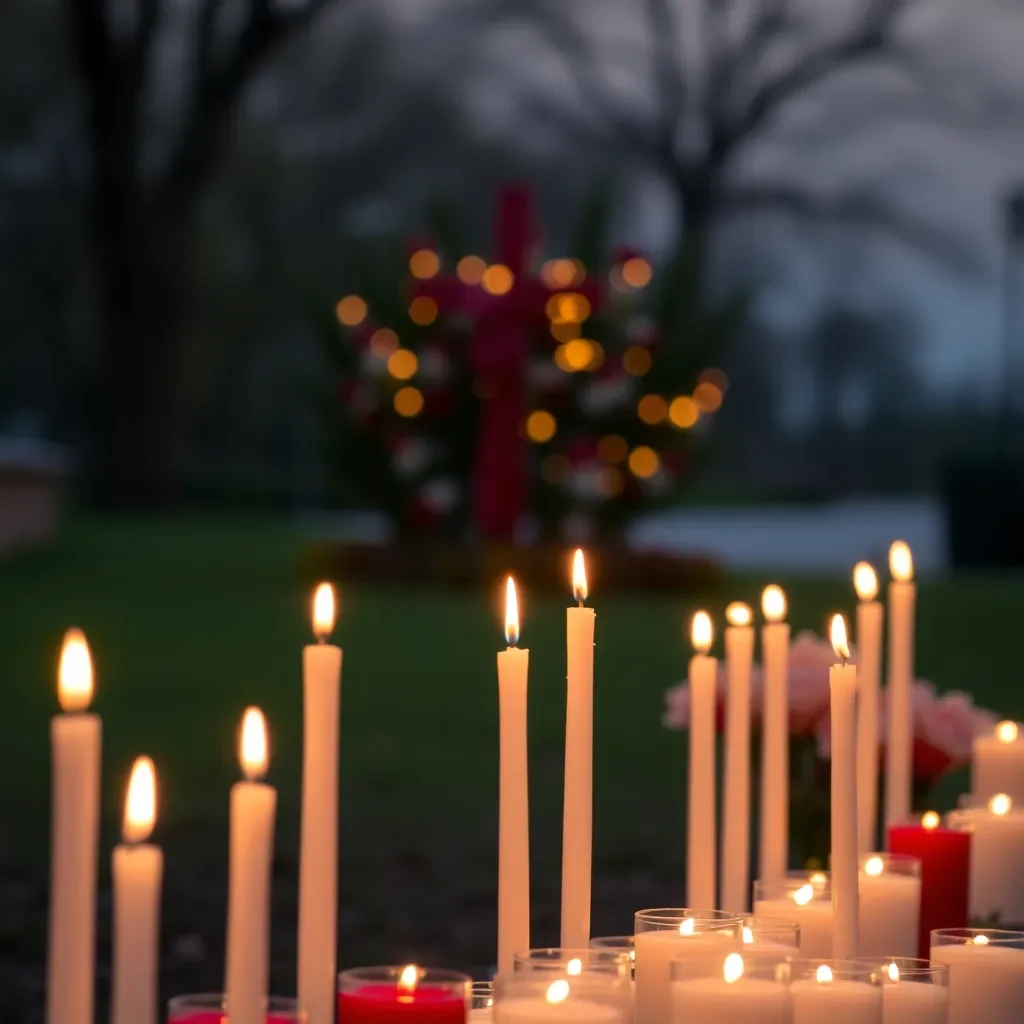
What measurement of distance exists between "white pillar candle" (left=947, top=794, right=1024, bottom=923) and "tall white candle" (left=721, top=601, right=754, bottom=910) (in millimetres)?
209

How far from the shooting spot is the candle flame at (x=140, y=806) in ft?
3.41

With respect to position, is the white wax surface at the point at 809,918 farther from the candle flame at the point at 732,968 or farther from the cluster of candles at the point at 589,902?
the candle flame at the point at 732,968

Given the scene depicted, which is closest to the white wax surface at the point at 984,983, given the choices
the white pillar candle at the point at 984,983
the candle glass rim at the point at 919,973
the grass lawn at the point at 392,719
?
the white pillar candle at the point at 984,983

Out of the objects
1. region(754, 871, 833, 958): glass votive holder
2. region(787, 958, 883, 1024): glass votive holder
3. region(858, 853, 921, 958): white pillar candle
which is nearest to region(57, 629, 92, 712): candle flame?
region(787, 958, 883, 1024): glass votive holder

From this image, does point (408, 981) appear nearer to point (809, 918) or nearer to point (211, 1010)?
point (211, 1010)

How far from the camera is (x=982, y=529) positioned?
15492 mm

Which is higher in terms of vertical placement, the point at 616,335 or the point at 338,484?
the point at 616,335

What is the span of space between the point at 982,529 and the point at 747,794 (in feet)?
46.2

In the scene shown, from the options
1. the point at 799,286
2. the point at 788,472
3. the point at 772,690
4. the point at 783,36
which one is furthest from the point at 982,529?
the point at 772,690

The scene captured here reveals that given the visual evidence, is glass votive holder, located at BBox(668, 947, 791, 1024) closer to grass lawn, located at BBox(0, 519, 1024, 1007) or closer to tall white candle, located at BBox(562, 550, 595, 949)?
tall white candle, located at BBox(562, 550, 595, 949)

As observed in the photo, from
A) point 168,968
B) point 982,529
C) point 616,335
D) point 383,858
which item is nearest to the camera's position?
point 168,968

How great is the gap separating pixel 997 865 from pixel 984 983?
377 millimetres

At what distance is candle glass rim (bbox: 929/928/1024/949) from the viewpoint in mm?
1490

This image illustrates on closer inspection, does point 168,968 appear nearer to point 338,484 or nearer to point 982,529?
point 338,484
